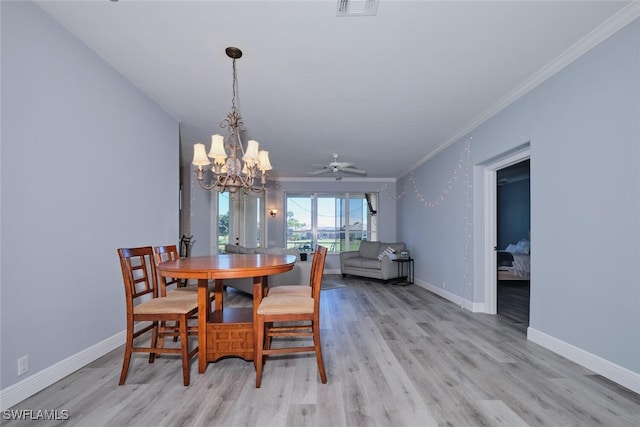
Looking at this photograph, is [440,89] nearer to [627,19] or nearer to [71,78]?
[627,19]

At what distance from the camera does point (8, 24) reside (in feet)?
6.05

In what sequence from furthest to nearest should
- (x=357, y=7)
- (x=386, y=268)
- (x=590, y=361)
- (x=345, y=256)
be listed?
1. (x=345, y=256)
2. (x=386, y=268)
3. (x=590, y=361)
4. (x=357, y=7)

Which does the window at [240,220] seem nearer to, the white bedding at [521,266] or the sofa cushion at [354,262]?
the sofa cushion at [354,262]

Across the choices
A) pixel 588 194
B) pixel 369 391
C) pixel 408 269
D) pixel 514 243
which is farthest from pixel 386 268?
pixel 369 391

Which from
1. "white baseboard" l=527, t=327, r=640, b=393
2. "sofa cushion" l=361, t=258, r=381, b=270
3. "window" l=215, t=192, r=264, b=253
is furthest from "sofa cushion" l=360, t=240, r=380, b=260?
"white baseboard" l=527, t=327, r=640, b=393

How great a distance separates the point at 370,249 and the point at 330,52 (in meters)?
5.39

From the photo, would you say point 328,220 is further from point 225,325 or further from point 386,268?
point 225,325

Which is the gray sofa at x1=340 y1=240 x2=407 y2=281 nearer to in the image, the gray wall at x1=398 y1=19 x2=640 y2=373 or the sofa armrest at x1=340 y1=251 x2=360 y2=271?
the sofa armrest at x1=340 y1=251 x2=360 y2=271

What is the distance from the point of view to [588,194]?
2.38 metres

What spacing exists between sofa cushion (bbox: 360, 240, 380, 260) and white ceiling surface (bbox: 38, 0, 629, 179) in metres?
3.71

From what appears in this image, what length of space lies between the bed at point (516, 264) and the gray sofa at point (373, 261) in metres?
2.00

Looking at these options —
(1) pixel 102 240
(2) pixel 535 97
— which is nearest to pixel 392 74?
(2) pixel 535 97

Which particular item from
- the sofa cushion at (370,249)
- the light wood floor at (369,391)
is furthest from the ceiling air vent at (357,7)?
the sofa cushion at (370,249)

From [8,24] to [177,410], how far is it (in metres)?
2.57
